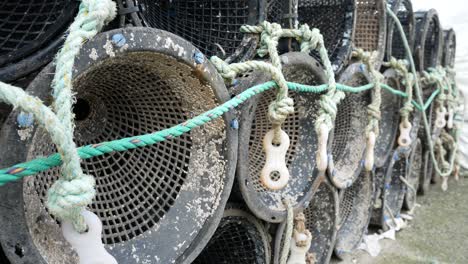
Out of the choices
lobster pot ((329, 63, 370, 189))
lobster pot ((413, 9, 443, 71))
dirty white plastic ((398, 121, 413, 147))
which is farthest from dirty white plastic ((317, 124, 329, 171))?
lobster pot ((413, 9, 443, 71))

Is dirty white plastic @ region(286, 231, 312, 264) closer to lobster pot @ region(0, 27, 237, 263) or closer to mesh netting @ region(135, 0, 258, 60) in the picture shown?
lobster pot @ region(0, 27, 237, 263)

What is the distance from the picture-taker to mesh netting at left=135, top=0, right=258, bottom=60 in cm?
106

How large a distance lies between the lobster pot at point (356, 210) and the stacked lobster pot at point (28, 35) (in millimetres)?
1327

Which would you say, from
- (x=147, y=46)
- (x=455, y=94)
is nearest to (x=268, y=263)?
(x=147, y=46)

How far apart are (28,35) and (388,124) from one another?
1538mm

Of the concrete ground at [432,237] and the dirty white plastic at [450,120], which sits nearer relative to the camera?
the concrete ground at [432,237]

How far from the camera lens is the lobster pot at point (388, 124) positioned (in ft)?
6.11

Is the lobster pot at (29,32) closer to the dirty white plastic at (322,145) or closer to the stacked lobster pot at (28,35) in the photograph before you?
the stacked lobster pot at (28,35)

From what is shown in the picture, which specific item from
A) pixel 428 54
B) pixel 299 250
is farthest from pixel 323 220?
pixel 428 54

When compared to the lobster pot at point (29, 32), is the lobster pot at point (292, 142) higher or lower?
lower

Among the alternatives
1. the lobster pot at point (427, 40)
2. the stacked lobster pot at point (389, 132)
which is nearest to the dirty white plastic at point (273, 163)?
the stacked lobster pot at point (389, 132)

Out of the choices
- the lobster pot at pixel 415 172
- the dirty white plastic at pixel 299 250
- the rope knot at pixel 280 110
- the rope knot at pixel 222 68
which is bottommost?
the lobster pot at pixel 415 172

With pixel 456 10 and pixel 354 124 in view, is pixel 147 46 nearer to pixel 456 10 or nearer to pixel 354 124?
pixel 354 124

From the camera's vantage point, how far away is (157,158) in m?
0.92
